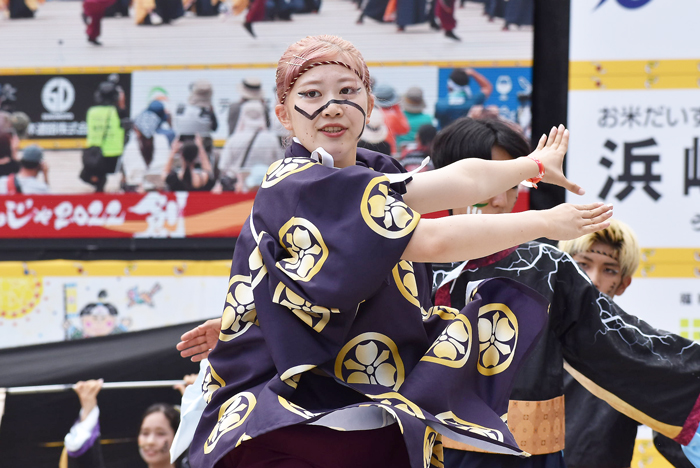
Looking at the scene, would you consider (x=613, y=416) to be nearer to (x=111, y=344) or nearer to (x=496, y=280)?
(x=496, y=280)

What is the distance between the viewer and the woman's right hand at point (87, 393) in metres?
3.22

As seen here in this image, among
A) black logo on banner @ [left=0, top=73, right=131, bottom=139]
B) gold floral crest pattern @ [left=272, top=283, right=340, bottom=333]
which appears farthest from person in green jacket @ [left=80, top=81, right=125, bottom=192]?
gold floral crest pattern @ [left=272, top=283, right=340, bottom=333]

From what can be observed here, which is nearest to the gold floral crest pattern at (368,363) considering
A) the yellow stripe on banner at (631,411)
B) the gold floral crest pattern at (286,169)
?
the gold floral crest pattern at (286,169)

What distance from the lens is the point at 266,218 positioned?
1168mm

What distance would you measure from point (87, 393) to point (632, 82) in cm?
284

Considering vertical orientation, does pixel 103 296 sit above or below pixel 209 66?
below

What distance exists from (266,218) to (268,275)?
0.32 ft

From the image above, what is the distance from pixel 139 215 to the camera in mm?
3246

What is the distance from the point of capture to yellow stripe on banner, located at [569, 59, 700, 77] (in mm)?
3049

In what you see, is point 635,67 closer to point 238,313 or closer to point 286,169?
point 286,169

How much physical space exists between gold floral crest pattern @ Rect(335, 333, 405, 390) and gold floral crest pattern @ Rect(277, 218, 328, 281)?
0.16m

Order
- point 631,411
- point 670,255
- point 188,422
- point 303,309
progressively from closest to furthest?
point 303,309
point 188,422
point 631,411
point 670,255

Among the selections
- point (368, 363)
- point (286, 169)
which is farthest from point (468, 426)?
point (286, 169)

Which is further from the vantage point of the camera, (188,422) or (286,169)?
(188,422)
